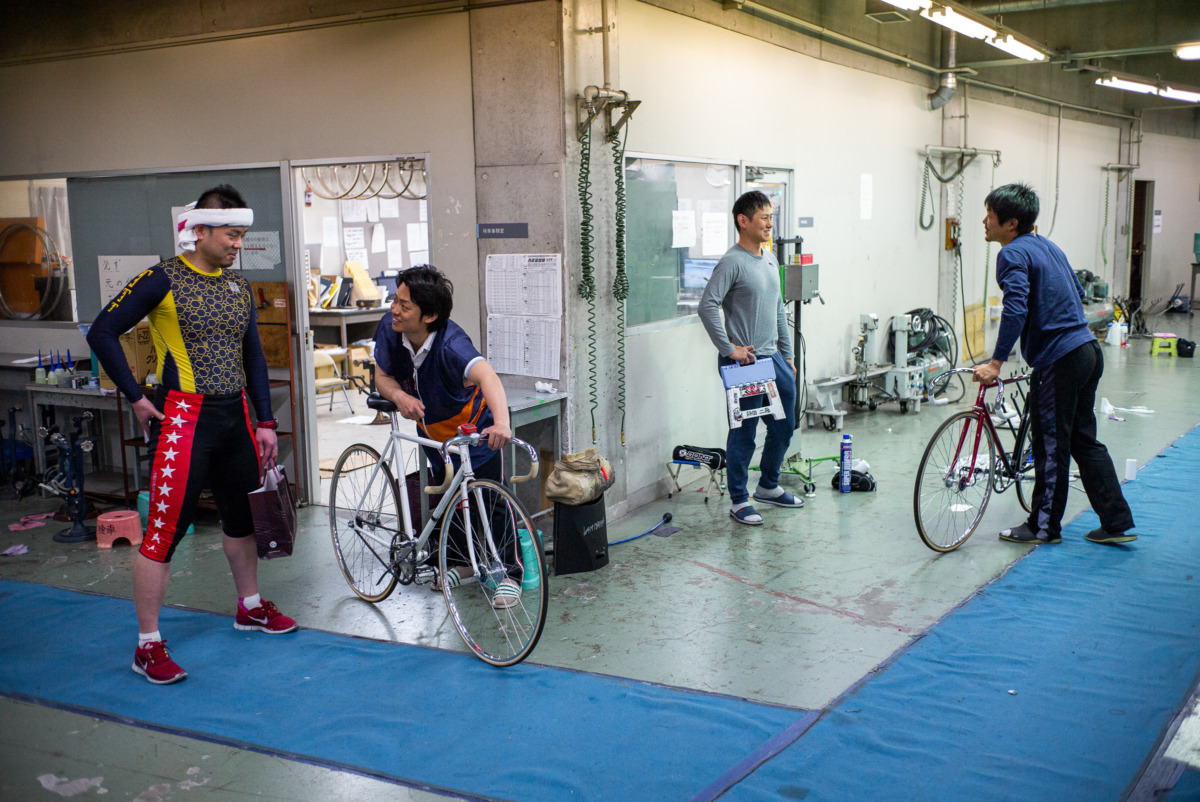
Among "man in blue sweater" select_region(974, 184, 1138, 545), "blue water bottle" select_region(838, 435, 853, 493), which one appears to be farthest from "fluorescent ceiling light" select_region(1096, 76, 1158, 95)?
"man in blue sweater" select_region(974, 184, 1138, 545)

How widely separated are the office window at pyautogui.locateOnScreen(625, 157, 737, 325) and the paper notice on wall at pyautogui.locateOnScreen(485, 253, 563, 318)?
64cm

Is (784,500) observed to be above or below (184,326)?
below

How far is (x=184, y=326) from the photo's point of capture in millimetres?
3613

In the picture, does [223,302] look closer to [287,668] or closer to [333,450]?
[287,668]

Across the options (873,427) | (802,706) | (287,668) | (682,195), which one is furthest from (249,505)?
(873,427)

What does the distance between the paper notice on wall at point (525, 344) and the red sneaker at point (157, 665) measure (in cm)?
227

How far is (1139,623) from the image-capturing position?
13.0ft

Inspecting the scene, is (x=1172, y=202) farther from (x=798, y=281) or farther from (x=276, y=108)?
(x=276, y=108)

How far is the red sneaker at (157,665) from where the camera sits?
359 centimetres

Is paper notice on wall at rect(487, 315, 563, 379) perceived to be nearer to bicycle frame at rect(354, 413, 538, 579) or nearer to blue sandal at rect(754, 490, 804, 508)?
bicycle frame at rect(354, 413, 538, 579)

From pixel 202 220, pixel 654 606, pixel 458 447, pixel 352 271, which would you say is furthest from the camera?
pixel 352 271

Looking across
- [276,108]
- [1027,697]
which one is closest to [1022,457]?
[1027,697]

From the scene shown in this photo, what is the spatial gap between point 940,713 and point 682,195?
372 cm

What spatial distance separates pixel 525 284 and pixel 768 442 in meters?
1.67
